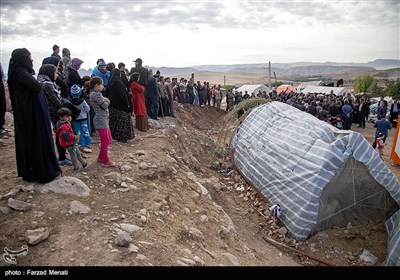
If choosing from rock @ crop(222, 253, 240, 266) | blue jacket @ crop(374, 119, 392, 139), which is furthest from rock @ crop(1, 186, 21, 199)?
blue jacket @ crop(374, 119, 392, 139)

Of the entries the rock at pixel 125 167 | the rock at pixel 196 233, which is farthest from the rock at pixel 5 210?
the rock at pixel 196 233

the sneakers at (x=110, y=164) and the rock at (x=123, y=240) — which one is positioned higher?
the sneakers at (x=110, y=164)

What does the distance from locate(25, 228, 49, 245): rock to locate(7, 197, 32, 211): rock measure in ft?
1.51

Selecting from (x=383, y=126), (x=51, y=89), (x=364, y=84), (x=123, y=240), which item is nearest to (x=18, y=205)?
(x=123, y=240)

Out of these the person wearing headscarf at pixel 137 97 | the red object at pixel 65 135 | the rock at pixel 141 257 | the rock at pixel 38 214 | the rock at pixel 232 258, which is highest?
the person wearing headscarf at pixel 137 97

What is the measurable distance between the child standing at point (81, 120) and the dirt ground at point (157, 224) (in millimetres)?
338

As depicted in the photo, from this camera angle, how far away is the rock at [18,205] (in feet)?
11.6

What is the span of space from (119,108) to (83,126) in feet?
3.45

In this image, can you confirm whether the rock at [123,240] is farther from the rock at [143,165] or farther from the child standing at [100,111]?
the rock at [143,165]

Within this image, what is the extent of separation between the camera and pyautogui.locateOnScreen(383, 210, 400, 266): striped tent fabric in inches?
181

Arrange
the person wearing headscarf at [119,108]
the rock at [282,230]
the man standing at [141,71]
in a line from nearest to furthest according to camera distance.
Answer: the rock at [282,230] < the person wearing headscarf at [119,108] < the man standing at [141,71]

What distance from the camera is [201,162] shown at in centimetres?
949

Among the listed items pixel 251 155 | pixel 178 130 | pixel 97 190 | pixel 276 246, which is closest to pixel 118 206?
pixel 97 190
